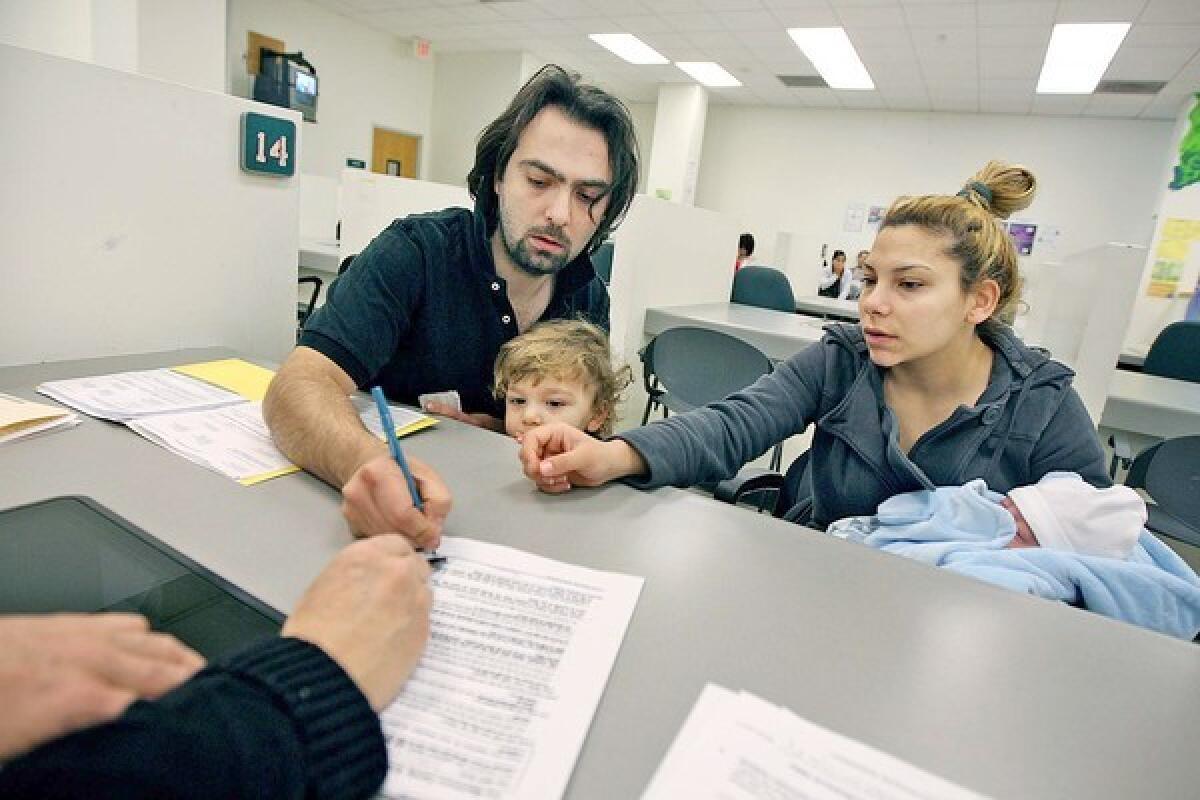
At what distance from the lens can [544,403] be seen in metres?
1.30

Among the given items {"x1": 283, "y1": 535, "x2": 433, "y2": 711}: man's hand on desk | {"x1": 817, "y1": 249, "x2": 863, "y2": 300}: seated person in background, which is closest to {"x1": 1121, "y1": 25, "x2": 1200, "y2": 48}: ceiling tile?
{"x1": 817, "y1": 249, "x2": 863, "y2": 300}: seated person in background

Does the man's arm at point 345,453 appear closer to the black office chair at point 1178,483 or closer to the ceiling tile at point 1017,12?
the black office chair at point 1178,483

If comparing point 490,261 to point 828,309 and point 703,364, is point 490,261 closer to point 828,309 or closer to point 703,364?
point 703,364

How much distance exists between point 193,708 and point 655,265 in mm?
2750

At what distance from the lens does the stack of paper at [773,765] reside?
1.37ft

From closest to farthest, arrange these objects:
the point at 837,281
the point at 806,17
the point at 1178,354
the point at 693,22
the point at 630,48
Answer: the point at 1178,354 < the point at 806,17 < the point at 693,22 < the point at 630,48 < the point at 837,281

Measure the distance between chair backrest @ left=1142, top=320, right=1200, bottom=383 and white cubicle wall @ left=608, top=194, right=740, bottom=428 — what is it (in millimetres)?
2261

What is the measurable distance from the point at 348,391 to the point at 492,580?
1.85 feet

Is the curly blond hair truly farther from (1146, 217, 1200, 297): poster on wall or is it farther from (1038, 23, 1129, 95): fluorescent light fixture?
(1146, 217, 1200, 297): poster on wall

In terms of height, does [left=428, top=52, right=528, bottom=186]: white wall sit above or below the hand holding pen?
above

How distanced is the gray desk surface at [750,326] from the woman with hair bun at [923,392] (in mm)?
1384

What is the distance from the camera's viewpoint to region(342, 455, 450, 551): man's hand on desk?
65 centimetres

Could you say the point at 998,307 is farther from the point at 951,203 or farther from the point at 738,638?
the point at 738,638

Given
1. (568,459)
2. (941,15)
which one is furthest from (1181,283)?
Answer: (568,459)
